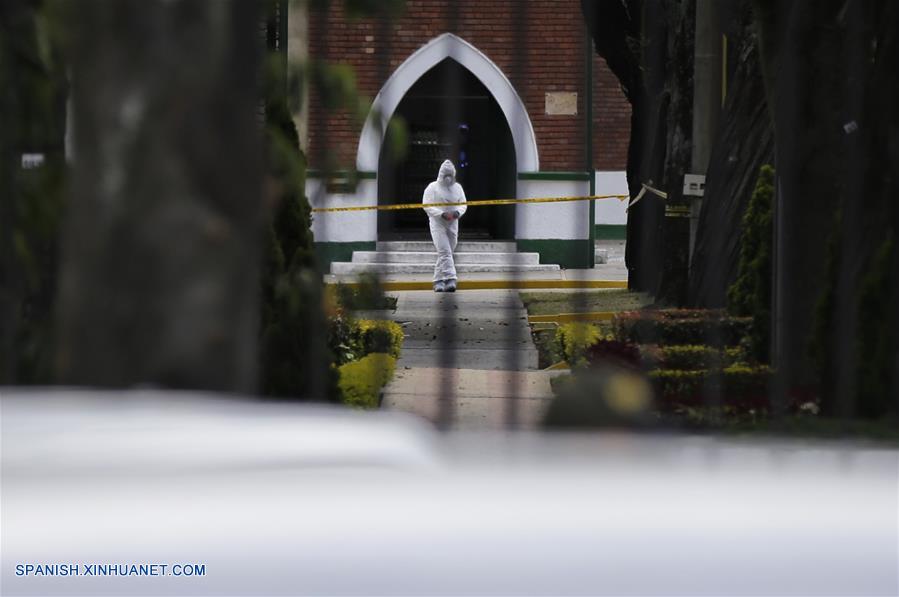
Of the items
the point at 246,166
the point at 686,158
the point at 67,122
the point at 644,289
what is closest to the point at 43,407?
the point at 246,166

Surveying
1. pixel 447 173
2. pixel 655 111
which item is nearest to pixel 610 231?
pixel 447 173

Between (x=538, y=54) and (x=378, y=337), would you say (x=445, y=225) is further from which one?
(x=378, y=337)

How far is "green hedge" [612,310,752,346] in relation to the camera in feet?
25.0

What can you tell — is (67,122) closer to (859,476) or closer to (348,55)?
(859,476)

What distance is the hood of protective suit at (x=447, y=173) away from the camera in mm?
14141

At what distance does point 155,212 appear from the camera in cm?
166

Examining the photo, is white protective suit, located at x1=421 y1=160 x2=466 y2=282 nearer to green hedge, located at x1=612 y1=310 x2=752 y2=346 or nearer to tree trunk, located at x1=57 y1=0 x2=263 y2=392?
green hedge, located at x1=612 y1=310 x2=752 y2=346

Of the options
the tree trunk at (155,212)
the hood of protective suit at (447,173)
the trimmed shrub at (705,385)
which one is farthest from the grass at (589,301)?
the tree trunk at (155,212)

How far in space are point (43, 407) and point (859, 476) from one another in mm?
937

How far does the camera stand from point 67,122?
104 inches

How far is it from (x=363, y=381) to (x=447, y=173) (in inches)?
311

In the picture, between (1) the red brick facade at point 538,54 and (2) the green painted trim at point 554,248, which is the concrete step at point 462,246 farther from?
(1) the red brick facade at point 538,54

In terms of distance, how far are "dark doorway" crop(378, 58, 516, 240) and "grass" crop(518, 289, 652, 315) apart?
12.5 feet

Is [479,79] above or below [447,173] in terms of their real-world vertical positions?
above
